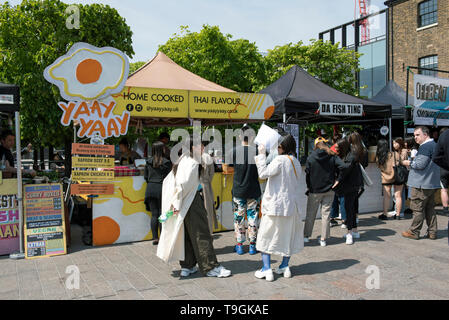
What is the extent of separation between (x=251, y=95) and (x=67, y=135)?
8373 millimetres

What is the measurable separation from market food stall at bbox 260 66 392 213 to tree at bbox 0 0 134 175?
681 centimetres

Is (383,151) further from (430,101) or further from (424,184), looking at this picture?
(430,101)

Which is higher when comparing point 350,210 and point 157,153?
point 157,153

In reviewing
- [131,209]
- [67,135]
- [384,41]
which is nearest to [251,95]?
[131,209]

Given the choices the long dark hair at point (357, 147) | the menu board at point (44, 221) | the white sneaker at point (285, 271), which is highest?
the long dark hair at point (357, 147)

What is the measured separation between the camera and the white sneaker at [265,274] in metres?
4.28

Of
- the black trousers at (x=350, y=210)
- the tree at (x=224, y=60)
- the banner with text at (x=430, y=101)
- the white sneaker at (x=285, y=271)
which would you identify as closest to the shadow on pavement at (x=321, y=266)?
the white sneaker at (x=285, y=271)

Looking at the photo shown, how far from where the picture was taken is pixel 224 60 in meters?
19.2

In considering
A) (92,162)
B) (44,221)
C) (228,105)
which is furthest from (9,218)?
(228,105)

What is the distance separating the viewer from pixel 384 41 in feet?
83.0

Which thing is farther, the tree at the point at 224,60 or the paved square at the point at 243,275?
the tree at the point at 224,60

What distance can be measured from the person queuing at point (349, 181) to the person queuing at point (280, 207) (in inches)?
79.4

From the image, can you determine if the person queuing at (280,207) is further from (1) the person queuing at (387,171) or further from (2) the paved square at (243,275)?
(1) the person queuing at (387,171)

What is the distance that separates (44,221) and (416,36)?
2320 centimetres
